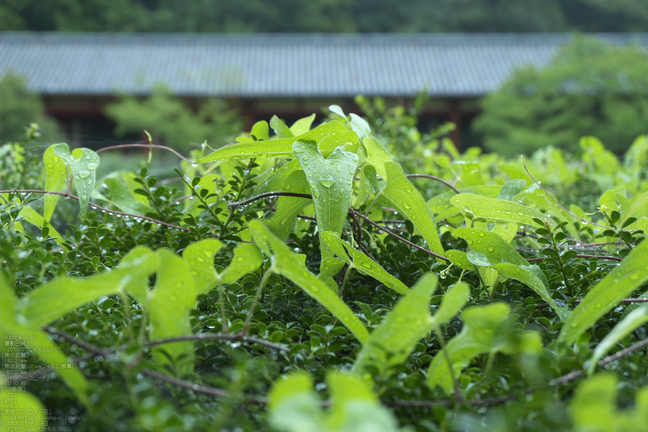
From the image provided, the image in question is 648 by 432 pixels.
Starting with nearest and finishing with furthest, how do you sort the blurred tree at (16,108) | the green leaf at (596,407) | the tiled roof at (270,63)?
the green leaf at (596,407) < the blurred tree at (16,108) < the tiled roof at (270,63)

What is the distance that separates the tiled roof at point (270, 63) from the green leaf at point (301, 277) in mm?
11254

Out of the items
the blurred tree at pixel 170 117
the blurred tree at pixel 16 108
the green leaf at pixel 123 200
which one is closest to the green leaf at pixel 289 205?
the green leaf at pixel 123 200

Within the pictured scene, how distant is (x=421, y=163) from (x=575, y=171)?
1.60 feet

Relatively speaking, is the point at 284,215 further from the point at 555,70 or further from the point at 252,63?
the point at 252,63

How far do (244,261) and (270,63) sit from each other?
1362 centimetres

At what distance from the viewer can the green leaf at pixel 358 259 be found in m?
0.45

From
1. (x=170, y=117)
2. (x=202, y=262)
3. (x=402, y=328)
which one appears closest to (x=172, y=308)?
(x=202, y=262)

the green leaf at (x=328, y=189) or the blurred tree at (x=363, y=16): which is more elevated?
the blurred tree at (x=363, y=16)

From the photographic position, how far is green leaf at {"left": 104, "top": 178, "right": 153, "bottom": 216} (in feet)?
2.25

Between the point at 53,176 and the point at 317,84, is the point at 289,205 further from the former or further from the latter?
the point at 317,84

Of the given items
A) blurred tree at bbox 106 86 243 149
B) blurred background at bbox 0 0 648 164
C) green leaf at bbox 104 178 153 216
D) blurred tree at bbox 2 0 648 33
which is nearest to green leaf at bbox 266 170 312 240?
green leaf at bbox 104 178 153 216

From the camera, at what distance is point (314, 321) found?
491 mm

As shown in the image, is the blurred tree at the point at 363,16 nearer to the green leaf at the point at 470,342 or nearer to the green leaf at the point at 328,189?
the green leaf at the point at 328,189

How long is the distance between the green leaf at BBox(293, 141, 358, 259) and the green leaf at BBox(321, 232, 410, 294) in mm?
14
